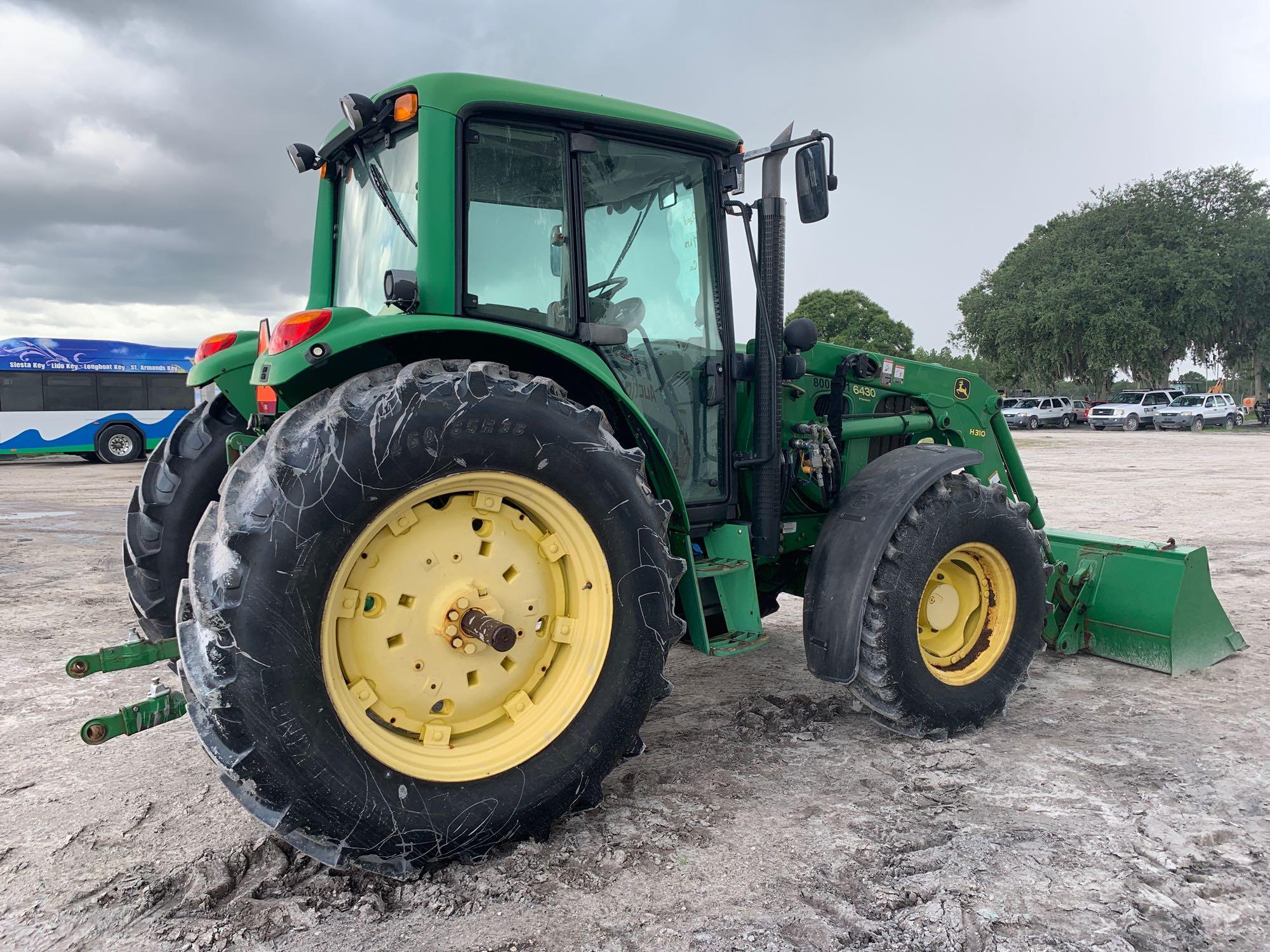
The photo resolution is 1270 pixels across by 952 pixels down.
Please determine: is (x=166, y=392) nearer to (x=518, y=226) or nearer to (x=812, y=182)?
(x=518, y=226)

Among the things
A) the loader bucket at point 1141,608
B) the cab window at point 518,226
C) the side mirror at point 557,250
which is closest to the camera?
the cab window at point 518,226

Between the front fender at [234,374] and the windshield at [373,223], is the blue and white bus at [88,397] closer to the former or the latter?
the front fender at [234,374]

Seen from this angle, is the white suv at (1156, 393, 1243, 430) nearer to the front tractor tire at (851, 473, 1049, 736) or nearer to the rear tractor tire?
the front tractor tire at (851, 473, 1049, 736)

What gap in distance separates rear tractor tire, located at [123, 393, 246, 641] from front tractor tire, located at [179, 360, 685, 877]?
1.33m

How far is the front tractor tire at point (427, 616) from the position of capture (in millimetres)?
2266

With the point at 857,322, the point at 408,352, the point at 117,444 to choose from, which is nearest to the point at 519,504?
the point at 408,352

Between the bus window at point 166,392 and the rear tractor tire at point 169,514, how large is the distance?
70.9 ft

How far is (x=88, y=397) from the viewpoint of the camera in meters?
22.2

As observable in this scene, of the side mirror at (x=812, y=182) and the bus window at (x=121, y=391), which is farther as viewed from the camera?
the bus window at (x=121, y=391)

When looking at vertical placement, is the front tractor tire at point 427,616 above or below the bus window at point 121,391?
below

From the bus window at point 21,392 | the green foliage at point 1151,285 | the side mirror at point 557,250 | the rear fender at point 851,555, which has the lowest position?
the rear fender at point 851,555

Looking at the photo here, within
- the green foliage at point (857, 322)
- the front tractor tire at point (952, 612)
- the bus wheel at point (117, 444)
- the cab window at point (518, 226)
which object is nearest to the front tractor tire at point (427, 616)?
the cab window at point (518, 226)

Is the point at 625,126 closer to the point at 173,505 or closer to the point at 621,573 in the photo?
the point at 621,573

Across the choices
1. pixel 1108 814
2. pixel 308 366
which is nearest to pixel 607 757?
pixel 308 366
